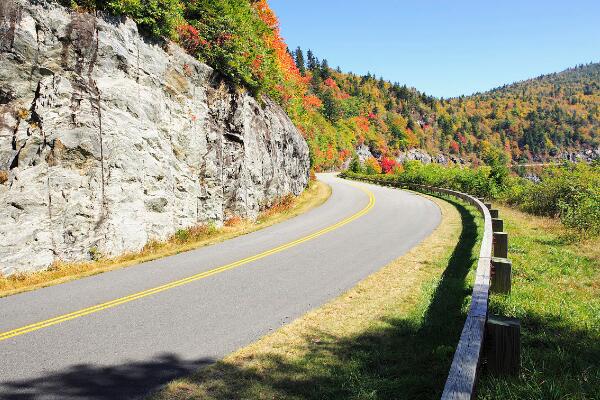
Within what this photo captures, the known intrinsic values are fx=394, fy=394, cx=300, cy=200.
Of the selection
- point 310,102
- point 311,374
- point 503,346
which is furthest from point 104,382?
point 310,102

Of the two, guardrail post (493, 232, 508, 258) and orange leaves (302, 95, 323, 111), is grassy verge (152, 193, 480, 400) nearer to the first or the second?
guardrail post (493, 232, 508, 258)

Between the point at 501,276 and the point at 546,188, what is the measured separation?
1616 cm

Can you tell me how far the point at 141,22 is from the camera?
15.7 metres

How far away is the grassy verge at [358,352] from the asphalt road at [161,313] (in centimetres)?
43

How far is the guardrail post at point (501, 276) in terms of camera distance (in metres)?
6.80

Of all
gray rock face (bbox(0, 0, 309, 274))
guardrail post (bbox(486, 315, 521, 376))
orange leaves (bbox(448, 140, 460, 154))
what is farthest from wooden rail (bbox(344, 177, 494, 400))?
orange leaves (bbox(448, 140, 460, 154))

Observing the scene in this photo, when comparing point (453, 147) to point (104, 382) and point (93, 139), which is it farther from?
point (104, 382)

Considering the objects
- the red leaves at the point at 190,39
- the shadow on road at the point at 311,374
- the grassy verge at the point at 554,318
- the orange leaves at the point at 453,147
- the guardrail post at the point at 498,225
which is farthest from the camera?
the orange leaves at the point at 453,147

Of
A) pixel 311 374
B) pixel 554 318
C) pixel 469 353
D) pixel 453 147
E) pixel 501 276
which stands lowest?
pixel 311 374

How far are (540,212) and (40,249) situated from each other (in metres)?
21.7

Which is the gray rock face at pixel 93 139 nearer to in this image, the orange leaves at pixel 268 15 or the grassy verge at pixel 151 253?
the grassy verge at pixel 151 253

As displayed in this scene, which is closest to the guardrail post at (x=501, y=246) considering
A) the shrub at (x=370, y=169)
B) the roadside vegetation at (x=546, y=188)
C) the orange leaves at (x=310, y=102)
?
the roadside vegetation at (x=546, y=188)

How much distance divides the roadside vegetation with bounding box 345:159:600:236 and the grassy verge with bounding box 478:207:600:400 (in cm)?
132

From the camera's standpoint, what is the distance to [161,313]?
7.54m
